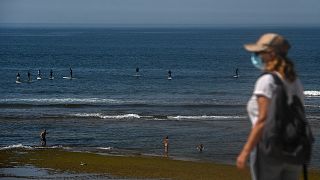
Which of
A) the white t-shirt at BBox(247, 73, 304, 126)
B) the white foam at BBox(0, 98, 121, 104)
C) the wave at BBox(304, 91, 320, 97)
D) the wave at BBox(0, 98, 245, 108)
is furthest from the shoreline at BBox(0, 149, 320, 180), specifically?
the wave at BBox(304, 91, 320, 97)

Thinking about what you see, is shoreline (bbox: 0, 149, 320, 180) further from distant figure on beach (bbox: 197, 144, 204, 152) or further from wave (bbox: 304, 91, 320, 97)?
wave (bbox: 304, 91, 320, 97)

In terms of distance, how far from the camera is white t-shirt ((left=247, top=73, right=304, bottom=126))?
18.8ft

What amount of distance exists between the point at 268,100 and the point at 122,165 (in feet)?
79.7

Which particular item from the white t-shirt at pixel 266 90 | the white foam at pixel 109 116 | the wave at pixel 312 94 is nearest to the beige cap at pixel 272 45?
the white t-shirt at pixel 266 90

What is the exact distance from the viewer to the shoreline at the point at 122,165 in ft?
88.1

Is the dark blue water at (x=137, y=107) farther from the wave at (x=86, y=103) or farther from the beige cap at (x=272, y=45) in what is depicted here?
the beige cap at (x=272, y=45)

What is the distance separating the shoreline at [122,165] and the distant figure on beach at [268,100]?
20.0 meters

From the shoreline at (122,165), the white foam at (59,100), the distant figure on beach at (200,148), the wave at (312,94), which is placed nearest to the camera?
the shoreline at (122,165)

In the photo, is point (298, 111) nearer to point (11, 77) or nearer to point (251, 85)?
point (251, 85)

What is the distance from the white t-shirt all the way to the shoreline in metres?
20.1

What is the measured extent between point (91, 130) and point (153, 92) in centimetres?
2731

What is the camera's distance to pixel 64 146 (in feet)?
125

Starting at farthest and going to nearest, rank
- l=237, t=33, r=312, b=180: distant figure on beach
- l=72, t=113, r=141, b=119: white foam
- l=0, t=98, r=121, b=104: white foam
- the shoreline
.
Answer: l=0, t=98, r=121, b=104: white foam → l=72, t=113, r=141, b=119: white foam → the shoreline → l=237, t=33, r=312, b=180: distant figure on beach

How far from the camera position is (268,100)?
5.74 m
